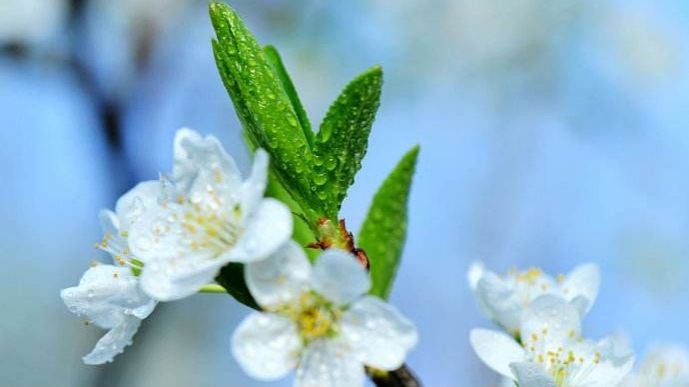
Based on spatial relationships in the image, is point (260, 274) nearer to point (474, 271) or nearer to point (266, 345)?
point (266, 345)

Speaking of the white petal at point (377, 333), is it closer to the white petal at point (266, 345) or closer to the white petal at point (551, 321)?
the white petal at point (266, 345)

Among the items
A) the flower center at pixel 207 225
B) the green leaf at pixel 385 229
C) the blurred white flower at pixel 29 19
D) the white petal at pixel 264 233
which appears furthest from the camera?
the blurred white flower at pixel 29 19

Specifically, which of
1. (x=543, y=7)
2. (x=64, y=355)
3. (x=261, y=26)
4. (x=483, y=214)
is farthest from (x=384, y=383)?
(x=543, y=7)

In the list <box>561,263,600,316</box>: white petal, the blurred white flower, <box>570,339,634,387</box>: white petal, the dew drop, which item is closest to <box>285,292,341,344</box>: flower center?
the dew drop

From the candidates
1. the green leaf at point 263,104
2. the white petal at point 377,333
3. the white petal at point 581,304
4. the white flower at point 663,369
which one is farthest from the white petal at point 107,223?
the white flower at point 663,369

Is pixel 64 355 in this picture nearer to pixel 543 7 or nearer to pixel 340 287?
pixel 543 7
